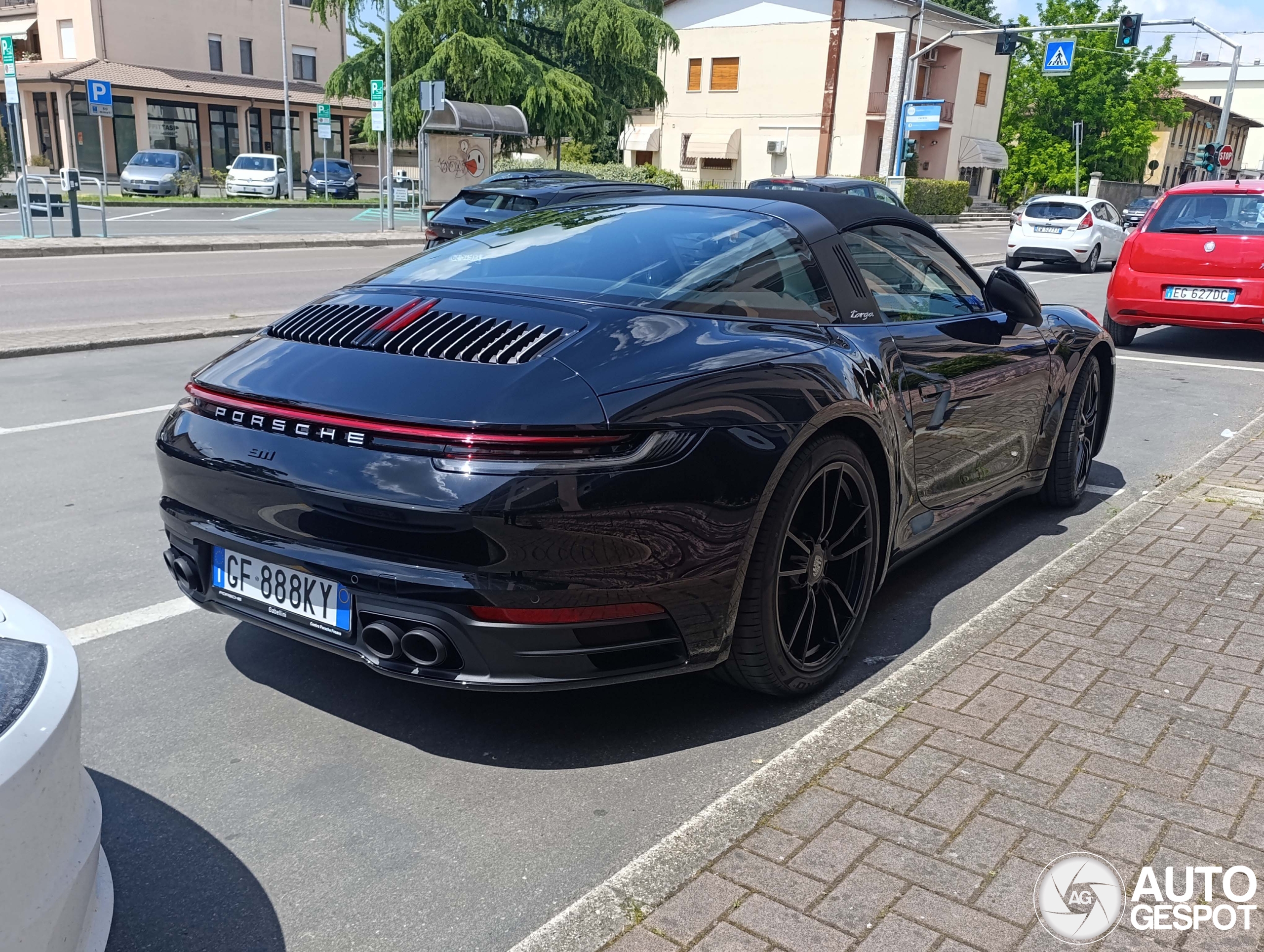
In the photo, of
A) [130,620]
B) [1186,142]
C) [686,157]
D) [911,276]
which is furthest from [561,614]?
[1186,142]

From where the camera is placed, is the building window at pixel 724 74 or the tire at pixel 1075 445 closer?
the tire at pixel 1075 445

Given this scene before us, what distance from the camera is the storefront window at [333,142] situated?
189 feet

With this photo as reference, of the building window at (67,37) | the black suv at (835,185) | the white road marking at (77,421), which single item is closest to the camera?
the white road marking at (77,421)

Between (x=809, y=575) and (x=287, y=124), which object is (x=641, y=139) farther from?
(x=809, y=575)

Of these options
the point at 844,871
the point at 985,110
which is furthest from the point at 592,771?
the point at 985,110

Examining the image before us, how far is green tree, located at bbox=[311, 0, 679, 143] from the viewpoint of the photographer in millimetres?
37906

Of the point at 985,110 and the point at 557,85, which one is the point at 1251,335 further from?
the point at 985,110

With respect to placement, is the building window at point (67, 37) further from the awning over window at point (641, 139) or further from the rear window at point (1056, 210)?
the rear window at point (1056, 210)

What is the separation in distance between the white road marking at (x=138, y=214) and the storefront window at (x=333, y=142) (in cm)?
2717

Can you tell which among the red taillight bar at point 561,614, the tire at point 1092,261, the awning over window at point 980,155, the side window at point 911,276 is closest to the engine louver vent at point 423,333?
the red taillight bar at point 561,614

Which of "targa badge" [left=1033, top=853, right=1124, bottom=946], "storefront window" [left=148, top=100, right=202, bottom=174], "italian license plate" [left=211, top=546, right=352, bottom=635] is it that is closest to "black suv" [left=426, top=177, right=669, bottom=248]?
"italian license plate" [left=211, top=546, right=352, bottom=635]

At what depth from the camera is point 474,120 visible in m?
28.5

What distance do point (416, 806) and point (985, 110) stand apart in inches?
2261

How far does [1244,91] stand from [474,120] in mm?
95363
